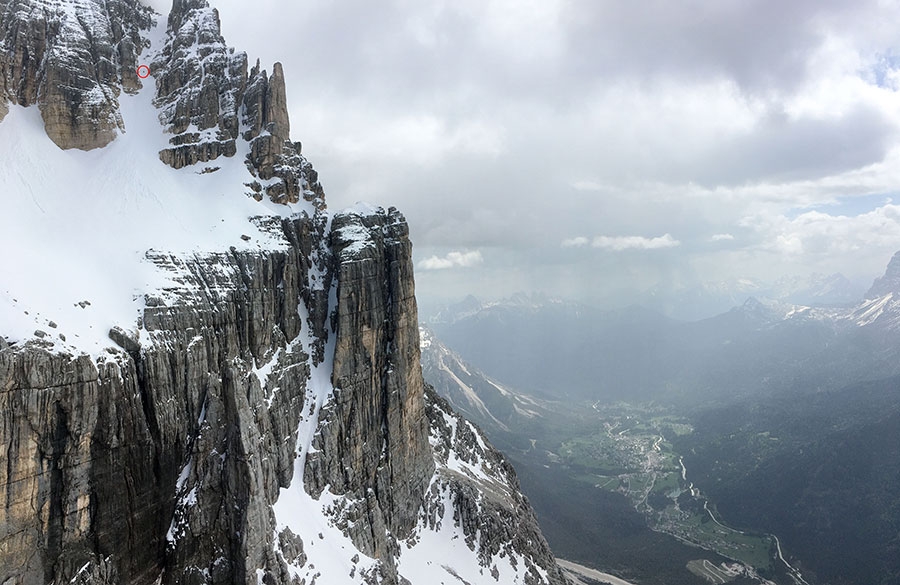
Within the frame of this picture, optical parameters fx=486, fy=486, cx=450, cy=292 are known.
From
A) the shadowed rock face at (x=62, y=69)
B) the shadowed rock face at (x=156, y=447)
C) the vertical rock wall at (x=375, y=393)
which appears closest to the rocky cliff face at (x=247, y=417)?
the shadowed rock face at (x=156, y=447)

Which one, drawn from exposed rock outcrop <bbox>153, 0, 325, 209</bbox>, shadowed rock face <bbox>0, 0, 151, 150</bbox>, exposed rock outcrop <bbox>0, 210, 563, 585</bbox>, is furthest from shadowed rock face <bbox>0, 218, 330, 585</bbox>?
shadowed rock face <bbox>0, 0, 151, 150</bbox>

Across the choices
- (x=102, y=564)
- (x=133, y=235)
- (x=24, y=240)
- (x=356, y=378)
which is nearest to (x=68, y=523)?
(x=102, y=564)

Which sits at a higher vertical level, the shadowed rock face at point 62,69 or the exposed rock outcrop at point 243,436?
the shadowed rock face at point 62,69

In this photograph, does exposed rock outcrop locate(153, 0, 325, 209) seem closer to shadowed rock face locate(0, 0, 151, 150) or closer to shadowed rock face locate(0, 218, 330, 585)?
shadowed rock face locate(0, 0, 151, 150)

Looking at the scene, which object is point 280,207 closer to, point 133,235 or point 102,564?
point 133,235

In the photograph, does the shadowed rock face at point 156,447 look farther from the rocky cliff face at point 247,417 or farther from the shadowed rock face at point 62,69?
the shadowed rock face at point 62,69
